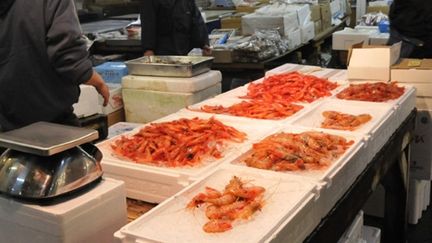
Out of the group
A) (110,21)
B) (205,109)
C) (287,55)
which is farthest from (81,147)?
(110,21)

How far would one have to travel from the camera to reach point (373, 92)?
8.91 feet

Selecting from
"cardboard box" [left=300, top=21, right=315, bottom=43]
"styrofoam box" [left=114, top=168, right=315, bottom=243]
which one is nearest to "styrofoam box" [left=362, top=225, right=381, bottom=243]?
"styrofoam box" [left=114, top=168, right=315, bottom=243]

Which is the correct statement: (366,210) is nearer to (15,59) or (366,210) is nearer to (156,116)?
(156,116)

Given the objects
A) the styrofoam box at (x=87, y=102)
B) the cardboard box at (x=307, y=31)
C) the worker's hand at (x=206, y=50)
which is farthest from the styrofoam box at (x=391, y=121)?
the cardboard box at (x=307, y=31)

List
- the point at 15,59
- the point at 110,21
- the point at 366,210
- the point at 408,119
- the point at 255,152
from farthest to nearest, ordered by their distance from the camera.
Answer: the point at 110,21 → the point at 366,210 → the point at 408,119 → the point at 15,59 → the point at 255,152

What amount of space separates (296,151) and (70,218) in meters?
0.90

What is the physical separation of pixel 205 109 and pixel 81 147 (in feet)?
3.94

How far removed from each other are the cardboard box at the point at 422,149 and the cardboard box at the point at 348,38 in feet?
7.03

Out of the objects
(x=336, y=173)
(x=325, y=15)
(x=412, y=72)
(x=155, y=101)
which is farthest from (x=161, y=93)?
(x=325, y=15)

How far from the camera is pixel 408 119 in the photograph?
9.08ft

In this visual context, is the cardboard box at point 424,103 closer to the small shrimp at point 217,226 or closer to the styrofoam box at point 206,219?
the styrofoam box at point 206,219

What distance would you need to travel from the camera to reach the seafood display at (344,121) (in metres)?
2.22

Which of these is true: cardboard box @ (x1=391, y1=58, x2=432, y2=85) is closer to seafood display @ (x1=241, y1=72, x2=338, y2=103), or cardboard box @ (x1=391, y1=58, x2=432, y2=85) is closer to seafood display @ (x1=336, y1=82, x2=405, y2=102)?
seafood display @ (x1=336, y1=82, x2=405, y2=102)

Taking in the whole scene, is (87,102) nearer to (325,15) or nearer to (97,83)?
(97,83)
